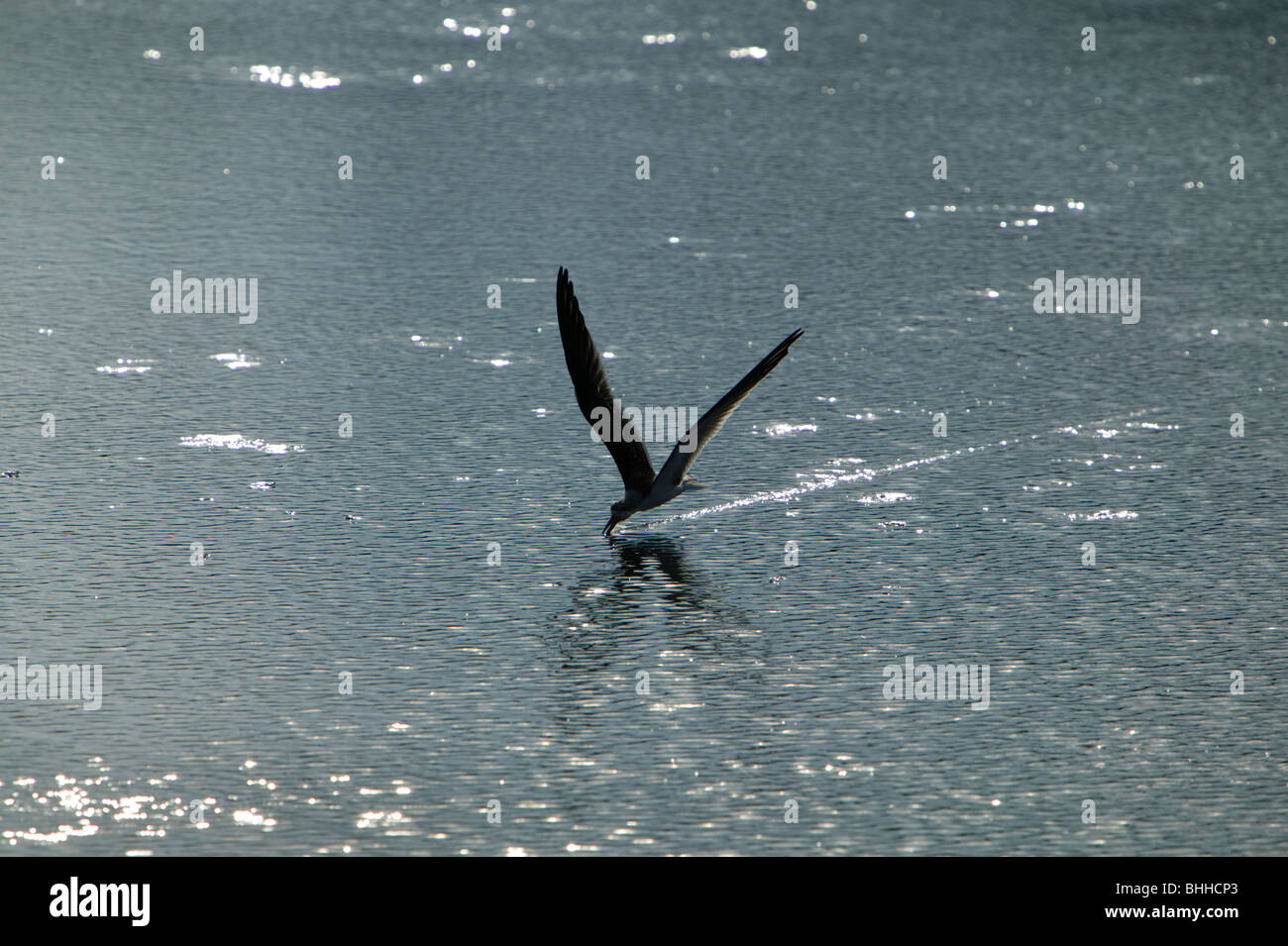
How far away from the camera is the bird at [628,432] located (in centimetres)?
477

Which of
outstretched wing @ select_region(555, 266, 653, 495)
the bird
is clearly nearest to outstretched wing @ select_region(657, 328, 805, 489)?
the bird

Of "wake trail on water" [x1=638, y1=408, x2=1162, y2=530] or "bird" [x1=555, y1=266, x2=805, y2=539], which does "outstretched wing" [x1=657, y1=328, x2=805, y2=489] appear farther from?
"wake trail on water" [x1=638, y1=408, x2=1162, y2=530]

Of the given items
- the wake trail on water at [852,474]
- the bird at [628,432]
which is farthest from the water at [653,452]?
the bird at [628,432]

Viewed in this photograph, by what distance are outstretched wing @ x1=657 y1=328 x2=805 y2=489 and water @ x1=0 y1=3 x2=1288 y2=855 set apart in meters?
0.20

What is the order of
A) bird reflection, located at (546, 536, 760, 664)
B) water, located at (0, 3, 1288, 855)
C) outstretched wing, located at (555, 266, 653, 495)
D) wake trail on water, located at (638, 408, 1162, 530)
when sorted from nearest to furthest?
water, located at (0, 3, 1288, 855) → bird reflection, located at (546, 536, 760, 664) → outstretched wing, located at (555, 266, 653, 495) → wake trail on water, located at (638, 408, 1162, 530)

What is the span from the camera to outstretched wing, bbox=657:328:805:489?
188 inches

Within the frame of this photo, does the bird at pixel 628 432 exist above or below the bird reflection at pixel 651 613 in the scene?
above

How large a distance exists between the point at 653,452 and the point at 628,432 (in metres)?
0.50

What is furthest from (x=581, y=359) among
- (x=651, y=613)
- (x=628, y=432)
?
(x=651, y=613)

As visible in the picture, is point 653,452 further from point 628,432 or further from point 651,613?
point 651,613

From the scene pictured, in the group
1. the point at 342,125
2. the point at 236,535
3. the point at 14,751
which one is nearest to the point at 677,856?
the point at 14,751

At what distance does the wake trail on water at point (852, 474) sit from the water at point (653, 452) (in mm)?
15

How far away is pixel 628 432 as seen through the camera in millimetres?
4793

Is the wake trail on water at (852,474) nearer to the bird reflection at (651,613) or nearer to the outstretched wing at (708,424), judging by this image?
the outstretched wing at (708,424)
